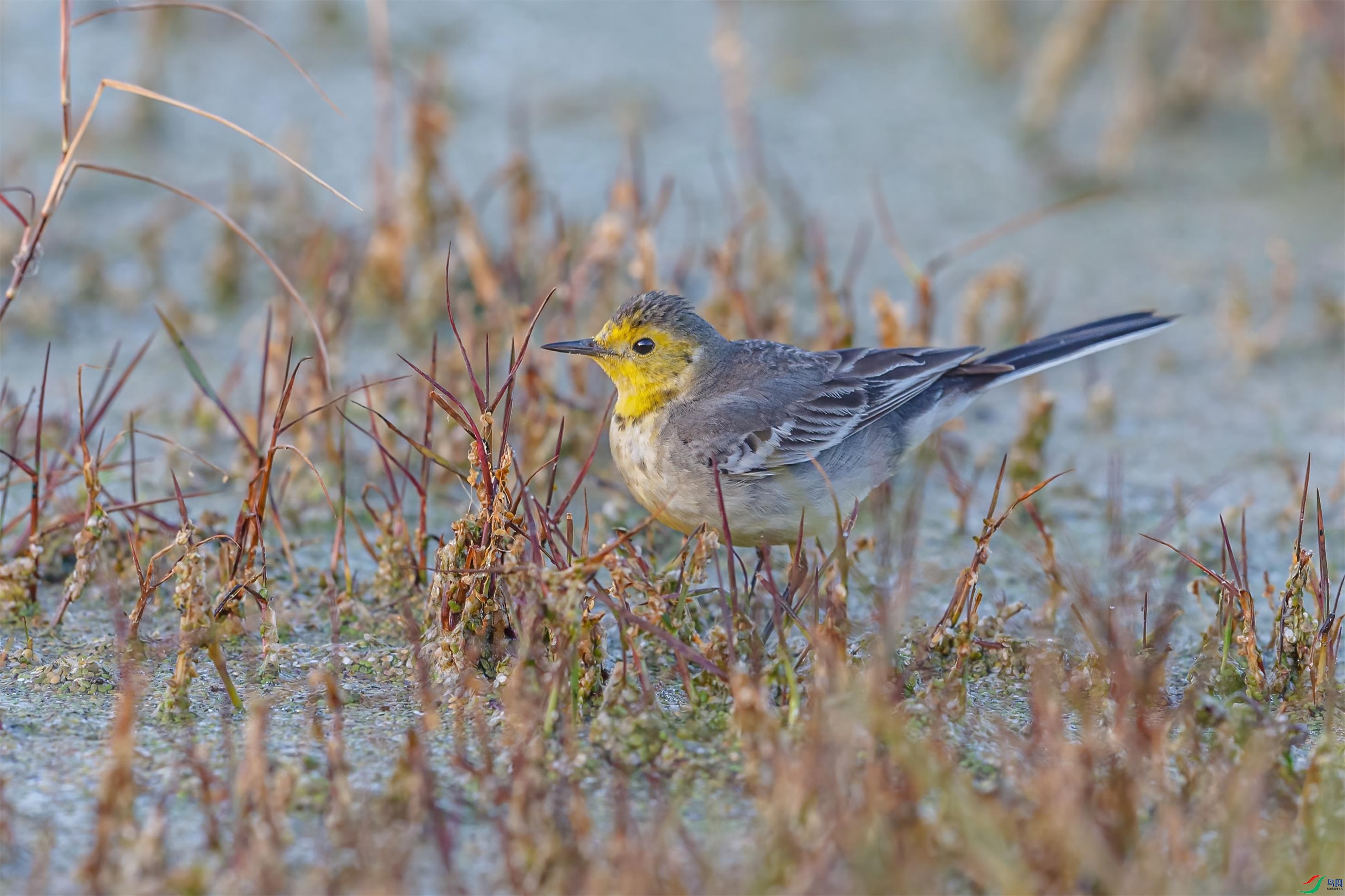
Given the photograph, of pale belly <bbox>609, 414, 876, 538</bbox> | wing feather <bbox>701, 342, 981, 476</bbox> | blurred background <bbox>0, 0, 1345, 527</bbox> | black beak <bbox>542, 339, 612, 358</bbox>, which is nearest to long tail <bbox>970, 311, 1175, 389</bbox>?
wing feather <bbox>701, 342, 981, 476</bbox>

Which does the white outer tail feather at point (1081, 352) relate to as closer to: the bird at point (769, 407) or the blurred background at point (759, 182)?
the bird at point (769, 407)

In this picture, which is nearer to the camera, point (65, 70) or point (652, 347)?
point (65, 70)

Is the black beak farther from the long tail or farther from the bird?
the long tail

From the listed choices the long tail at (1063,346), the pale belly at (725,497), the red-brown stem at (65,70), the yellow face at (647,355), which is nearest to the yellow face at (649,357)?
the yellow face at (647,355)

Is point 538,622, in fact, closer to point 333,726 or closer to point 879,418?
point 333,726

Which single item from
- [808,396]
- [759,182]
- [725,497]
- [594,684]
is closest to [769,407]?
[808,396]

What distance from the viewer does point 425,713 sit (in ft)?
9.86

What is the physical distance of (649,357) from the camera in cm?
428

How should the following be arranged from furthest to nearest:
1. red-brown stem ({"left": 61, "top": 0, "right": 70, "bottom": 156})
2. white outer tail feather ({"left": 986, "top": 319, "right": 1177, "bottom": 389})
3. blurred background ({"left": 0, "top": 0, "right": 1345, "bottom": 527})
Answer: blurred background ({"left": 0, "top": 0, "right": 1345, "bottom": 527}), white outer tail feather ({"left": 986, "top": 319, "right": 1177, "bottom": 389}), red-brown stem ({"left": 61, "top": 0, "right": 70, "bottom": 156})

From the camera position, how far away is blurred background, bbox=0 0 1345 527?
5.77 meters

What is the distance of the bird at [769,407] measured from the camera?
13.2 ft

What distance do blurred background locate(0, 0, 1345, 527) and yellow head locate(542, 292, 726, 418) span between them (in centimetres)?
38

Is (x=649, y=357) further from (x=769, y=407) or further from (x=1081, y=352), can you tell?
(x=1081, y=352)

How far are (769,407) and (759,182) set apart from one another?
3.30 meters
